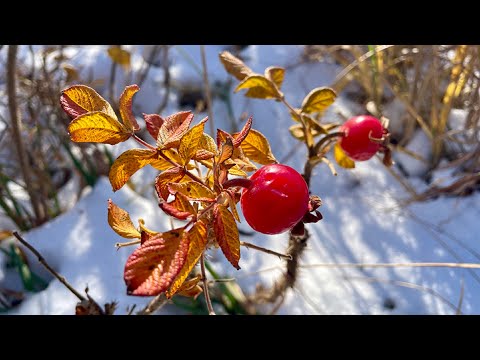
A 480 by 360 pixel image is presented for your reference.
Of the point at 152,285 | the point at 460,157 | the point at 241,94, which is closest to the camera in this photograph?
the point at 152,285

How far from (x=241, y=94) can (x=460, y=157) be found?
681mm

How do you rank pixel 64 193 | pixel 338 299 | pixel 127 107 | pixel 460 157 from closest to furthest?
pixel 127 107 < pixel 338 299 < pixel 460 157 < pixel 64 193

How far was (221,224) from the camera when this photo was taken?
1.50 ft

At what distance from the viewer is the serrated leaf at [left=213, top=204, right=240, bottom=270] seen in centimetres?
46

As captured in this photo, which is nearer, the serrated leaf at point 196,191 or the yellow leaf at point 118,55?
the serrated leaf at point 196,191

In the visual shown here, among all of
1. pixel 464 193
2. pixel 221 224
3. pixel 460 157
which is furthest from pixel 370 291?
pixel 221 224

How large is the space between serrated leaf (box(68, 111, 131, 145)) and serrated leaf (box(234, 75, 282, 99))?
0.73 feet

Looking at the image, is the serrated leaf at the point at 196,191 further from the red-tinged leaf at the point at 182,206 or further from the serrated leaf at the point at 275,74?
the serrated leaf at the point at 275,74

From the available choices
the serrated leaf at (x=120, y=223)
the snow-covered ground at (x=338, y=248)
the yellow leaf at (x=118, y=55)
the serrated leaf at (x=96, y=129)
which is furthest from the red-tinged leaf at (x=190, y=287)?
the yellow leaf at (x=118, y=55)

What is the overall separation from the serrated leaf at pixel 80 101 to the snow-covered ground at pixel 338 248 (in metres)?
0.50

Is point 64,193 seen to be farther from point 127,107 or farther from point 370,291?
point 127,107

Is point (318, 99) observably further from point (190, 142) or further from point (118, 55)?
point (118, 55)

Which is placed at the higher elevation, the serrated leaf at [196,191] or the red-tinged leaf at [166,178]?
the red-tinged leaf at [166,178]

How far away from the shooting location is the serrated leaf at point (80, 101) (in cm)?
49
